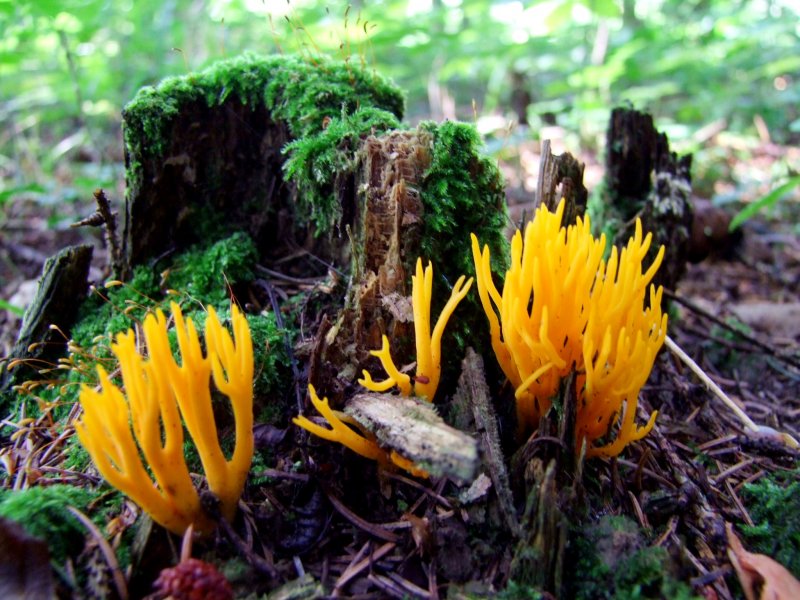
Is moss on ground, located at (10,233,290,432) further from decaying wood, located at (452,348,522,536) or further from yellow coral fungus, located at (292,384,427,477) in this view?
decaying wood, located at (452,348,522,536)

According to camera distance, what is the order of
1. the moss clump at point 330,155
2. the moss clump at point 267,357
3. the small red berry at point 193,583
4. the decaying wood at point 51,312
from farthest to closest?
the decaying wood at point 51,312
the moss clump at point 330,155
the moss clump at point 267,357
the small red berry at point 193,583

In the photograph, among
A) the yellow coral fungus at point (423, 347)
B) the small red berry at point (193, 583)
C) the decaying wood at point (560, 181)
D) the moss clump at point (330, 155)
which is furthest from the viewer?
the decaying wood at point (560, 181)

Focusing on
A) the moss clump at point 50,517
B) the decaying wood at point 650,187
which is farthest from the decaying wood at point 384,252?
the decaying wood at point 650,187

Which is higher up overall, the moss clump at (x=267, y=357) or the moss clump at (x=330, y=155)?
the moss clump at (x=330, y=155)

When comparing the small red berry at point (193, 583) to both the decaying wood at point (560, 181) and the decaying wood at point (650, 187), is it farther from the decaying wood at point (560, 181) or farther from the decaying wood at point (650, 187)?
the decaying wood at point (650, 187)

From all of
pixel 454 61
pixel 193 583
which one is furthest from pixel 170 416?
pixel 454 61

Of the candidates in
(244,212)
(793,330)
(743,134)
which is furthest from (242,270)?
(743,134)

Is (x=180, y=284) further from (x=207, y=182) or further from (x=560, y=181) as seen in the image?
(x=560, y=181)
